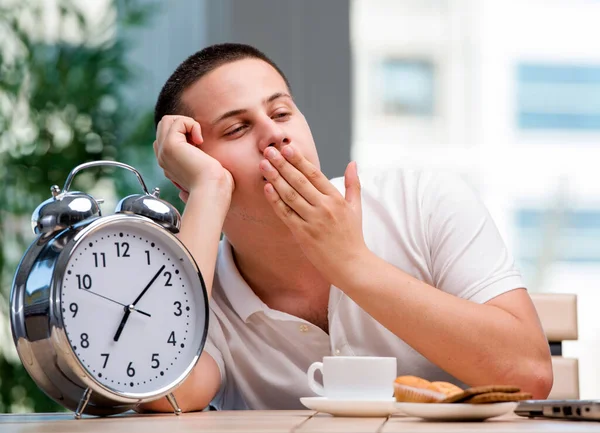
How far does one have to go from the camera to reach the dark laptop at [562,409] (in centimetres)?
94

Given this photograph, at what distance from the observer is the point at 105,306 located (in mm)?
1136

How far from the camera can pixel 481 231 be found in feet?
4.94

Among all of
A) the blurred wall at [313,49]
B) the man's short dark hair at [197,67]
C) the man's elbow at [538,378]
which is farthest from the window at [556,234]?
the man's elbow at [538,378]

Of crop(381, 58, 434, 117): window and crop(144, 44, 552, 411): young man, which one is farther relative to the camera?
crop(381, 58, 434, 117): window

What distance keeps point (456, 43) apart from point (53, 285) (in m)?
3.91

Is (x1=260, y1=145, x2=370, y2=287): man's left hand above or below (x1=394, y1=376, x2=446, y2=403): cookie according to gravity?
above

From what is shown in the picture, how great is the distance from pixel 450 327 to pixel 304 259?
384mm

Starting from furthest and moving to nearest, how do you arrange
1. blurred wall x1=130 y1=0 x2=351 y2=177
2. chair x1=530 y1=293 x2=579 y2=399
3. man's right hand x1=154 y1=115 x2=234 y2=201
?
blurred wall x1=130 y1=0 x2=351 y2=177 < chair x1=530 y1=293 x2=579 y2=399 < man's right hand x1=154 y1=115 x2=234 y2=201

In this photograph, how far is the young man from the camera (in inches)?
51.5

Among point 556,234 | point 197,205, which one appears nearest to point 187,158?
point 197,205

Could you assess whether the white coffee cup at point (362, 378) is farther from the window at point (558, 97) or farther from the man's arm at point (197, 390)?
the window at point (558, 97)

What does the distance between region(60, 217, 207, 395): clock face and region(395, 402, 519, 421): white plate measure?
14.2 inches

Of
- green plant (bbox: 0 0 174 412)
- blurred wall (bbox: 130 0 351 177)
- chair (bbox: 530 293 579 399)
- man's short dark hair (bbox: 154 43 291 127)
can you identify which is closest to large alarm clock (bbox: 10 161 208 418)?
man's short dark hair (bbox: 154 43 291 127)

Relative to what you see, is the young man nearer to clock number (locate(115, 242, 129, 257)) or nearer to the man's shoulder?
the man's shoulder
